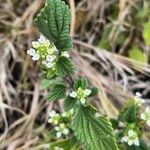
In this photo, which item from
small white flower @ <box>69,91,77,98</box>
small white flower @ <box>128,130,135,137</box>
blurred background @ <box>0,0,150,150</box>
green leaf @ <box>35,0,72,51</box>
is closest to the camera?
green leaf @ <box>35,0,72,51</box>

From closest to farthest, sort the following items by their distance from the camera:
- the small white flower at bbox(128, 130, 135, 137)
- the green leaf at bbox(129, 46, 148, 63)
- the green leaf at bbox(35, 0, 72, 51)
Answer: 1. the green leaf at bbox(35, 0, 72, 51)
2. the small white flower at bbox(128, 130, 135, 137)
3. the green leaf at bbox(129, 46, 148, 63)

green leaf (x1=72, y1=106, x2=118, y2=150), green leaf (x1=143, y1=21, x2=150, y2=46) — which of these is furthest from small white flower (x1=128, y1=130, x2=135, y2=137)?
green leaf (x1=143, y1=21, x2=150, y2=46)

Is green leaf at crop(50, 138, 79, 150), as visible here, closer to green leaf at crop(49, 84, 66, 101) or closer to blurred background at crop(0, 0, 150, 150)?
blurred background at crop(0, 0, 150, 150)

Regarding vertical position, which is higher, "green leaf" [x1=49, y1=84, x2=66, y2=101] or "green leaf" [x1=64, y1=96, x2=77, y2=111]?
"green leaf" [x1=49, y1=84, x2=66, y2=101]

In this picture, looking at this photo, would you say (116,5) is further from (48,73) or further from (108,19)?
(48,73)

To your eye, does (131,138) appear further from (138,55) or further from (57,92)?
(138,55)

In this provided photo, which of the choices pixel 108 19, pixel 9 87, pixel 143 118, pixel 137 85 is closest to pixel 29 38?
pixel 9 87

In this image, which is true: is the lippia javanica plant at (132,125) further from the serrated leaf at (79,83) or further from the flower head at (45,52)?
the flower head at (45,52)

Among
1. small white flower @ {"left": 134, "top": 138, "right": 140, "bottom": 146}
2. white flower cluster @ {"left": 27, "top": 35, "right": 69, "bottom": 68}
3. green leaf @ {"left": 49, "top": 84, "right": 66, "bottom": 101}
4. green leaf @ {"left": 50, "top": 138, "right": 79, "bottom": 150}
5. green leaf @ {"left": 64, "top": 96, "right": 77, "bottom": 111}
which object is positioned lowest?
green leaf @ {"left": 50, "top": 138, "right": 79, "bottom": 150}
